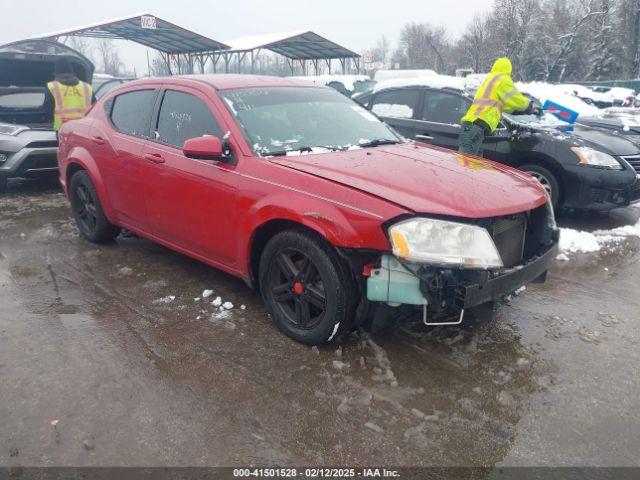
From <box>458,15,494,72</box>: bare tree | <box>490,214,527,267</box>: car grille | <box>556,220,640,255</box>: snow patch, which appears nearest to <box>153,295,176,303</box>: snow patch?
<box>490,214,527,267</box>: car grille

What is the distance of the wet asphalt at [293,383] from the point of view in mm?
2355

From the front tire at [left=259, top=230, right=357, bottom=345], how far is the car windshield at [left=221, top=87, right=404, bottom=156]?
71 cm

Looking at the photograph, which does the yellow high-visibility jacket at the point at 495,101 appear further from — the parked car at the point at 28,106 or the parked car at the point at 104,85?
the parked car at the point at 104,85

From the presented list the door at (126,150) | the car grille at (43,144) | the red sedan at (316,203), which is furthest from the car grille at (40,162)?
the red sedan at (316,203)

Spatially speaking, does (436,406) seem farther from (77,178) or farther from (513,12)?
(513,12)

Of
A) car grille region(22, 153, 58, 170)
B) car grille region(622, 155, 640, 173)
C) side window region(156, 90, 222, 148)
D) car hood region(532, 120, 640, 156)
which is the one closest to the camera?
side window region(156, 90, 222, 148)

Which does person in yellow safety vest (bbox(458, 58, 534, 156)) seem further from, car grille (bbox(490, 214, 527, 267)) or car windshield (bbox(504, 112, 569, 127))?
car grille (bbox(490, 214, 527, 267))

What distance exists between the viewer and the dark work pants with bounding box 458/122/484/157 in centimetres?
604

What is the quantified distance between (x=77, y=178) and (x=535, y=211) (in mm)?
4302

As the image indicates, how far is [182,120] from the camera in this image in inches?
155

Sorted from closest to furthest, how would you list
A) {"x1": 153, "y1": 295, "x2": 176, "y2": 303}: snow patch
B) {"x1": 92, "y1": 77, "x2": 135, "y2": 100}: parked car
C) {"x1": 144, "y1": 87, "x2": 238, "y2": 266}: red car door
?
{"x1": 144, "y1": 87, "x2": 238, "y2": 266}: red car door < {"x1": 153, "y1": 295, "x2": 176, "y2": 303}: snow patch < {"x1": 92, "y1": 77, "x2": 135, "y2": 100}: parked car

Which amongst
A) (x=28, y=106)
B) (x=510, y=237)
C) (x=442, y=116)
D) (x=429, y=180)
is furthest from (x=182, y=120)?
(x=28, y=106)

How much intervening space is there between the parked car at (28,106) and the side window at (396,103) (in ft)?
15.6

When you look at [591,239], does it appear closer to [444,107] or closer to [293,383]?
[444,107]
